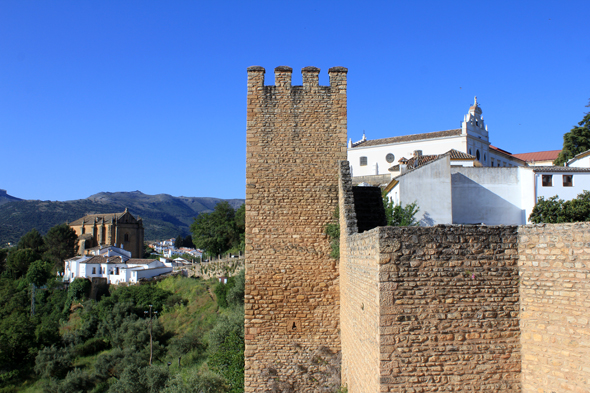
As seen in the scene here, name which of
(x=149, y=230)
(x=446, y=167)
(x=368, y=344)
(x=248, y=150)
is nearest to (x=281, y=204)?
(x=248, y=150)

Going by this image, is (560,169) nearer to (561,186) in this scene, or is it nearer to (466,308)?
(561,186)

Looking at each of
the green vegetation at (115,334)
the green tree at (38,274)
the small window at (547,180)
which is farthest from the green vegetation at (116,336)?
the small window at (547,180)

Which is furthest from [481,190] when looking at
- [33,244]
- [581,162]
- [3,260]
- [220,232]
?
[3,260]

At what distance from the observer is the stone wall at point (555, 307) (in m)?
4.84

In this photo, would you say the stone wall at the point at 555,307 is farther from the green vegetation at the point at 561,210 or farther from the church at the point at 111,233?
the church at the point at 111,233

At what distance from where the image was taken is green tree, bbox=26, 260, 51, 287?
56719mm

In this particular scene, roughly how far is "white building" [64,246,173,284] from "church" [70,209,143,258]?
962 cm

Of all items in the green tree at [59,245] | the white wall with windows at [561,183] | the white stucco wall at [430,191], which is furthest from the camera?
the green tree at [59,245]

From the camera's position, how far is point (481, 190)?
2762 cm

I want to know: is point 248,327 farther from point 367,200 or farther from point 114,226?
point 114,226

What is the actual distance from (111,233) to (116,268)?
15.8m

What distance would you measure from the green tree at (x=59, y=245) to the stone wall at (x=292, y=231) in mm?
65108

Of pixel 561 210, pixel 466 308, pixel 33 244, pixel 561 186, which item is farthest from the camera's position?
pixel 33 244

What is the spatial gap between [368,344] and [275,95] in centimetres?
608
